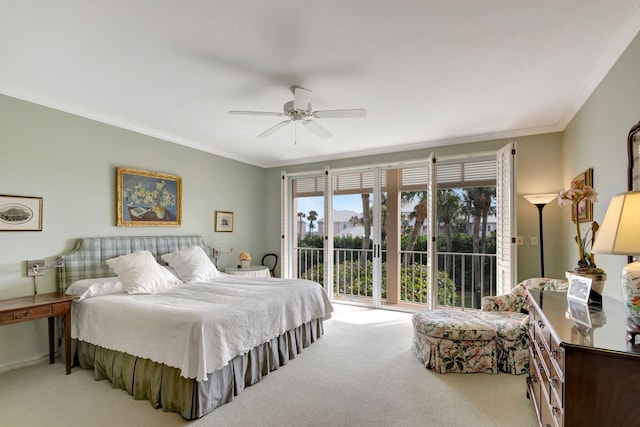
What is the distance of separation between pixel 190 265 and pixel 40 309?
1464 millimetres

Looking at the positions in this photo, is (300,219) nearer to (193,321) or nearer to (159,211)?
(159,211)

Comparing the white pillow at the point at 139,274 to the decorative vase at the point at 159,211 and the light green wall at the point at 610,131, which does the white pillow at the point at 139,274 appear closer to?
the decorative vase at the point at 159,211

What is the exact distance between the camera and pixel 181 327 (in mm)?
2182

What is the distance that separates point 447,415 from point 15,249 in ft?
13.2

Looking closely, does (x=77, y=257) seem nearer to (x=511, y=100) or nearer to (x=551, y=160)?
(x=511, y=100)

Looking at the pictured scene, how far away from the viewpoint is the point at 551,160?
3869 mm

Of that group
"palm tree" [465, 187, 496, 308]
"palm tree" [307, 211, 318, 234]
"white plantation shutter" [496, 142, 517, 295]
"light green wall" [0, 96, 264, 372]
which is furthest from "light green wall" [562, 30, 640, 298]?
"light green wall" [0, 96, 264, 372]

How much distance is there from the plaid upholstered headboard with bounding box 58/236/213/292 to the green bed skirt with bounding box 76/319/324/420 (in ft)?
2.34

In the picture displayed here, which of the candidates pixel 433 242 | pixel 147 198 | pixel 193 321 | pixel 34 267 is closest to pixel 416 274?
pixel 433 242

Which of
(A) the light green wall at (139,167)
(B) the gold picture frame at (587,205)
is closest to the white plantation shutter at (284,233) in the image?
(A) the light green wall at (139,167)

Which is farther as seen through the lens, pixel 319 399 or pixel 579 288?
pixel 319 399

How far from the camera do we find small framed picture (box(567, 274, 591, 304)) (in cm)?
174

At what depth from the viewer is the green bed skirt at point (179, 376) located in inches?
84.5

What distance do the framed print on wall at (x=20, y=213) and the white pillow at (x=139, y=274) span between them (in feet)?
2.45
